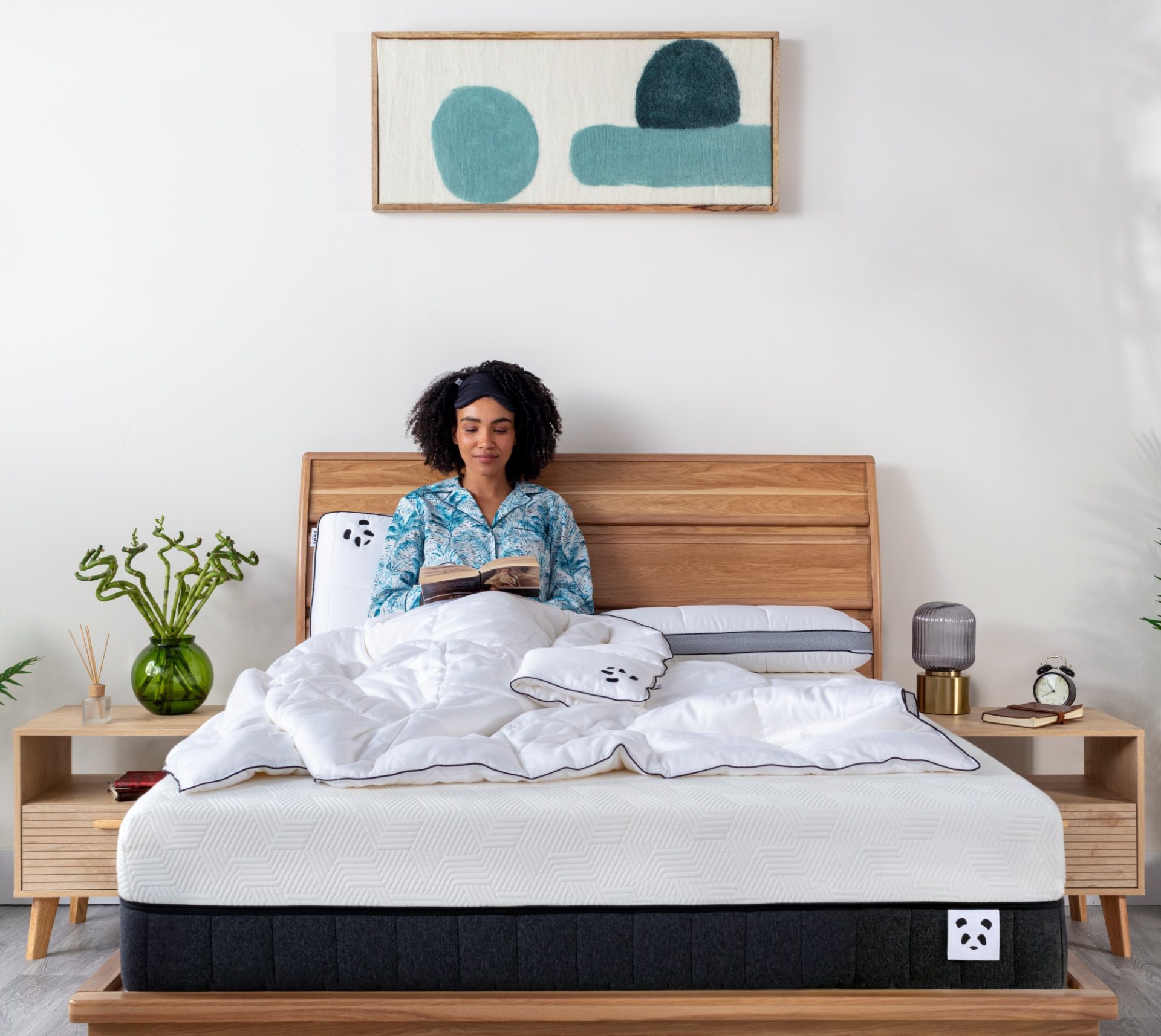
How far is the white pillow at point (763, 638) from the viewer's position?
Answer: 2.60 meters

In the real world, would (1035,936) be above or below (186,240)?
below

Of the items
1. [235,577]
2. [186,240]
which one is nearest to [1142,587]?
[235,577]

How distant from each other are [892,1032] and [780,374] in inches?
77.7

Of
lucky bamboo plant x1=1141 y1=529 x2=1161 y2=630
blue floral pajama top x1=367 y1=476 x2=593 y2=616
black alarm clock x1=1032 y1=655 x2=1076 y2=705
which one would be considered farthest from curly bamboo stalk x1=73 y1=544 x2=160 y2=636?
lucky bamboo plant x1=1141 y1=529 x2=1161 y2=630

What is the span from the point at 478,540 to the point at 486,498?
17cm

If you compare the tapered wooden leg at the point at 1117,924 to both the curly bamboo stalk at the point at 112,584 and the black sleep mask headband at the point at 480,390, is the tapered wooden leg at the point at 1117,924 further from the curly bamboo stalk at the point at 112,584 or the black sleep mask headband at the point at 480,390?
the curly bamboo stalk at the point at 112,584

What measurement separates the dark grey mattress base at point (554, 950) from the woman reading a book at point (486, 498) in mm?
1168

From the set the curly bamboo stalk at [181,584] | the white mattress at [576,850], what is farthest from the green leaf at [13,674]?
the white mattress at [576,850]

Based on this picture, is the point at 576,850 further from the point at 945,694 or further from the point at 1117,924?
the point at 1117,924

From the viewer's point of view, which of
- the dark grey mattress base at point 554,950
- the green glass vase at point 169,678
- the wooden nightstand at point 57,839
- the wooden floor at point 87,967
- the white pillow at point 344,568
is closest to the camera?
the dark grey mattress base at point 554,950

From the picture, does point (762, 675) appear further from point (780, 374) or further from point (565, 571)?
point (780, 374)

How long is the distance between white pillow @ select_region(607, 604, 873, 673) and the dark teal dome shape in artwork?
1.45 m

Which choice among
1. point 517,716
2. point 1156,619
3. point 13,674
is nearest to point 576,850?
point 517,716

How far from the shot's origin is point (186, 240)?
3.06m
